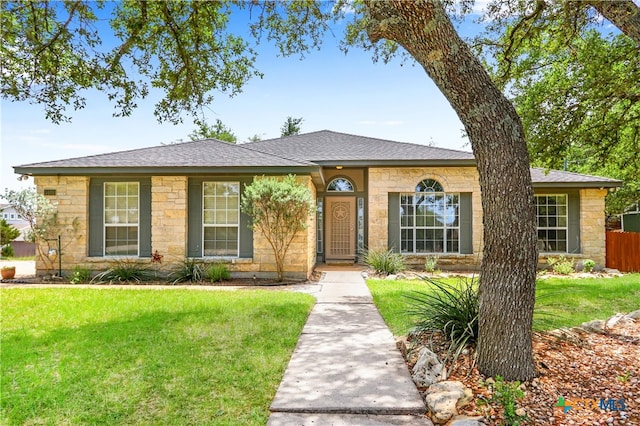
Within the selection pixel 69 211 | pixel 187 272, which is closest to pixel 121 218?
pixel 69 211

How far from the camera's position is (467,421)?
280 centimetres

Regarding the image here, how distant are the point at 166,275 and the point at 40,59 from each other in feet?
19.3

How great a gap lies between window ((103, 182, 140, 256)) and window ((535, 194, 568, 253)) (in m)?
12.9

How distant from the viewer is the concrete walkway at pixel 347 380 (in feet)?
9.94

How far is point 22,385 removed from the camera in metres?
3.61

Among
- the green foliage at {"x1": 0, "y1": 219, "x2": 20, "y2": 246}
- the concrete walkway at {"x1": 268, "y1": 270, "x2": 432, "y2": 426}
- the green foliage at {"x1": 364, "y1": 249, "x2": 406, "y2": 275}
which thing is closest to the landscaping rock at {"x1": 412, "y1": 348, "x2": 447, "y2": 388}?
the concrete walkway at {"x1": 268, "y1": 270, "x2": 432, "y2": 426}

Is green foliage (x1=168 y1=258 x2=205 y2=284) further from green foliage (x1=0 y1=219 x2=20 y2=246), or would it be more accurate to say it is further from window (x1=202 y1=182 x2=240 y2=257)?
green foliage (x1=0 y1=219 x2=20 y2=246)

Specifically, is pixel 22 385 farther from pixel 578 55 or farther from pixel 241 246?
pixel 578 55

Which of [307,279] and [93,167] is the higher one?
[93,167]

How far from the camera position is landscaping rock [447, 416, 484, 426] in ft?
9.08

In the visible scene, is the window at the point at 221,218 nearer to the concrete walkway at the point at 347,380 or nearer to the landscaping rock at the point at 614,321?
the concrete walkway at the point at 347,380

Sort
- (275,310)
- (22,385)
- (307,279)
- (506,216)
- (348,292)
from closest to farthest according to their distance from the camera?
(506,216) < (22,385) < (275,310) < (348,292) < (307,279)

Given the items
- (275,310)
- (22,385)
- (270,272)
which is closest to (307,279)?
(270,272)

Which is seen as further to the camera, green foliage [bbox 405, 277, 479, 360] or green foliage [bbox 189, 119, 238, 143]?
green foliage [bbox 189, 119, 238, 143]
